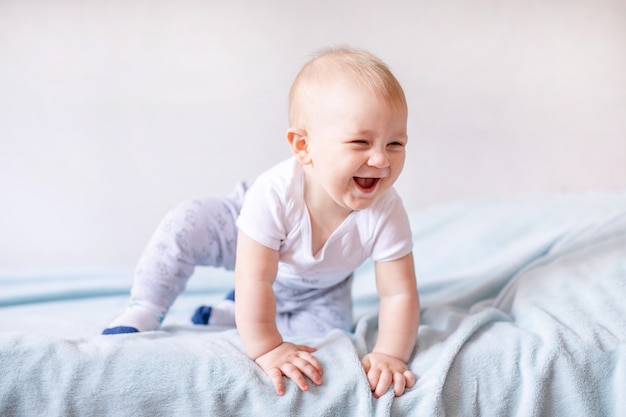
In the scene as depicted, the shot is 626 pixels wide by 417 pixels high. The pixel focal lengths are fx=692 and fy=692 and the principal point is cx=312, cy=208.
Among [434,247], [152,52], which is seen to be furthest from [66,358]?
[152,52]

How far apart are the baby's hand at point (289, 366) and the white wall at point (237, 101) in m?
0.94

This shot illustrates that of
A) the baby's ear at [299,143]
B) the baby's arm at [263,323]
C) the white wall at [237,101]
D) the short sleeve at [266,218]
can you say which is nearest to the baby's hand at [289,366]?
the baby's arm at [263,323]

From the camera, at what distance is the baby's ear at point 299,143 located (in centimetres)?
103

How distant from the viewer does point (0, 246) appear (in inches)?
71.4

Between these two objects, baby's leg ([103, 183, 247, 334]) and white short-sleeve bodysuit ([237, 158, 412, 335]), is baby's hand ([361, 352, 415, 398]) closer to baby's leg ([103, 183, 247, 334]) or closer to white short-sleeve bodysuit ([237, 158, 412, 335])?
white short-sleeve bodysuit ([237, 158, 412, 335])

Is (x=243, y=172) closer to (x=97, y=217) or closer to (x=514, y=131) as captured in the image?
(x=97, y=217)

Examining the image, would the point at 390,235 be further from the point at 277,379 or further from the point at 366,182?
the point at 277,379

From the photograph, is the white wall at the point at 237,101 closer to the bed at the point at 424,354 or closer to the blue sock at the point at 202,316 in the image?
the bed at the point at 424,354

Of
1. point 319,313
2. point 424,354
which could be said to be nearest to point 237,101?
point 319,313

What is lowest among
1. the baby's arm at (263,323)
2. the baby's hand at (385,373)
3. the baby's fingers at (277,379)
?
the baby's hand at (385,373)

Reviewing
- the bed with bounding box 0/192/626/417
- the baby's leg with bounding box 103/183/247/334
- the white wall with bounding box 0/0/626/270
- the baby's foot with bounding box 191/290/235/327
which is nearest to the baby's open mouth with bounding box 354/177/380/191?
the bed with bounding box 0/192/626/417

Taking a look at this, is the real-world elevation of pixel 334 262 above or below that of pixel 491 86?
below

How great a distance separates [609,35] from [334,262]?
1354mm

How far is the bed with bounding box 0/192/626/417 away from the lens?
0.88 m
